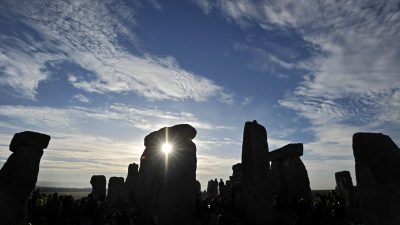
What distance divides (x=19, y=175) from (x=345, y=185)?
17.7m

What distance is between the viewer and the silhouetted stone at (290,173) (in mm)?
18188

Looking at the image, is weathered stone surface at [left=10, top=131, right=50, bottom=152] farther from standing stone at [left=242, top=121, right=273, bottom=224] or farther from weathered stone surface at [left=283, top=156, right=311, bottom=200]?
weathered stone surface at [left=283, top=156, right=311, bottom=200]

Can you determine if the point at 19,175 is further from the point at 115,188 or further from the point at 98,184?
the point at 115,188

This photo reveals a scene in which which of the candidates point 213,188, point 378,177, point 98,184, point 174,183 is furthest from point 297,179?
point 213,188

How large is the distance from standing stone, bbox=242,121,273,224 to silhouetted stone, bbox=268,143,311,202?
5.28m

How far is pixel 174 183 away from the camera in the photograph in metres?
13.9

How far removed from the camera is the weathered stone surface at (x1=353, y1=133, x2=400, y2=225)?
5902 millimetres

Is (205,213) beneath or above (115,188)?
beneath

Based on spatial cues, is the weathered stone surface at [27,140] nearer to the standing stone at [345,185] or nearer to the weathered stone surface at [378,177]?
the weathered stone surface at [378,177]

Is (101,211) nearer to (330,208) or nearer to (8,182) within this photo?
(8,182)

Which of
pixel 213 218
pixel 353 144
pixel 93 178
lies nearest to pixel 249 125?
pixel 213 218

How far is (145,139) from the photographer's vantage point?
1991 cm

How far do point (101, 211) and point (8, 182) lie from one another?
4.15 m

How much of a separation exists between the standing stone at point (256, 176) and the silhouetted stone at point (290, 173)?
5284mm
